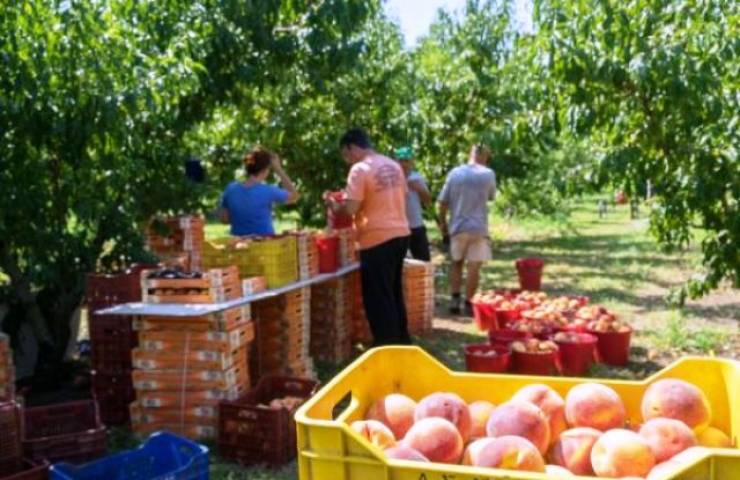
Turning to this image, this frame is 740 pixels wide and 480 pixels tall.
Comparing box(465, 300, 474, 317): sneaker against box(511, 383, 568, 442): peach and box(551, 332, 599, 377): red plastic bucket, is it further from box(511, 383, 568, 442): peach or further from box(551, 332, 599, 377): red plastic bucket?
box(511, 383, 568, 442): peach

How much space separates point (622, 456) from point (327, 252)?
518cm

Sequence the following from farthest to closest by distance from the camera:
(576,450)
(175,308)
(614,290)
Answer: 1. (614,290)
2. (175,308)
3. (576,450)

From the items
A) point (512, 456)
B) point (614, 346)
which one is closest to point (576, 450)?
point (512, 456)

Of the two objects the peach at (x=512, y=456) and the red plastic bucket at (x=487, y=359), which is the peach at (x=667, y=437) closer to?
the peach at (x=512, y=456)

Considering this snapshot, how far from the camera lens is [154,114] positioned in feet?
20.3

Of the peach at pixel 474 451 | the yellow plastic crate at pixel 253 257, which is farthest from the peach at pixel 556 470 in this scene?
the yellow plastic crate at pixel 253 257

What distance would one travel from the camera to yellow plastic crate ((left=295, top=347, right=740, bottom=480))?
181 cm

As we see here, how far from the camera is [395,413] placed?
7.72ft

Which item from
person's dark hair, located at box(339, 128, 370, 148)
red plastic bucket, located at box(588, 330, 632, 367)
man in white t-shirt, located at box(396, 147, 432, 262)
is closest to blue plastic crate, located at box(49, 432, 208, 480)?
person's dark hair, located at box(339, 128, 370, 148)

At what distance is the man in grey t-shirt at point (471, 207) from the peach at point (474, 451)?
7.01m

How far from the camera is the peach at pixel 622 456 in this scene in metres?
1.93

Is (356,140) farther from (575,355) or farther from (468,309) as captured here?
(468,309)

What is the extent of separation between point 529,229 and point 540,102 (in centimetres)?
1496

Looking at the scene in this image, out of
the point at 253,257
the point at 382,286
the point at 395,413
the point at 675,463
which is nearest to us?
the point at 675,463
